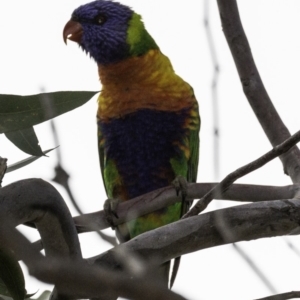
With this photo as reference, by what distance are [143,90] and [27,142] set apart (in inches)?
61.4

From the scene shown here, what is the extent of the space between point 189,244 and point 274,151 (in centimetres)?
27

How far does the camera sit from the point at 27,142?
120 centimetres

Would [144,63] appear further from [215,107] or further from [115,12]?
[215,107]

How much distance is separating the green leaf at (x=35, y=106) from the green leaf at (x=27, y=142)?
0.40ft

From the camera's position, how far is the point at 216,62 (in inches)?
57.9

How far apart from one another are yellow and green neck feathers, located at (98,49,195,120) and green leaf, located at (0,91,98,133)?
5.25ft

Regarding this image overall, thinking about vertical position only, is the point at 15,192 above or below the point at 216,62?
below

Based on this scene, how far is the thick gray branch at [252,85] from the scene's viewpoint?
1.88 metres

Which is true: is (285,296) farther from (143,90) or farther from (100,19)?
(100,19)

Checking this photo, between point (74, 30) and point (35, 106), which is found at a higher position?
point (74, 30)

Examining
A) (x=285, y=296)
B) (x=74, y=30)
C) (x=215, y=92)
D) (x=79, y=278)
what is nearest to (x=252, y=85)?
(x=215, y=92)

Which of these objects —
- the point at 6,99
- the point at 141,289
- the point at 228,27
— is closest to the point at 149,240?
the point at 6,99

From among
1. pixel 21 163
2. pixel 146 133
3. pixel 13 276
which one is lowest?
pixel 13 276

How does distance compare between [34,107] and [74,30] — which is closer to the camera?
[34,107]
